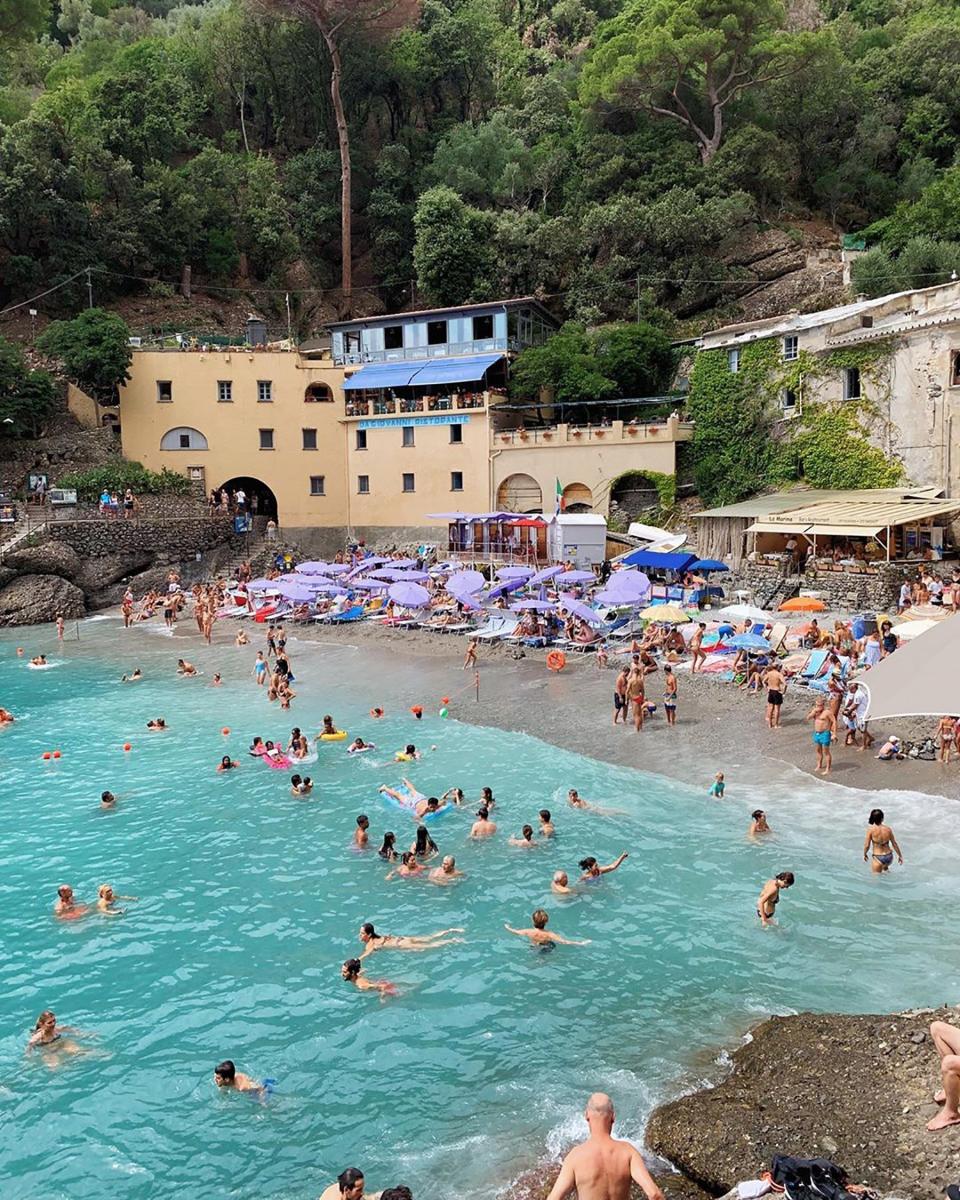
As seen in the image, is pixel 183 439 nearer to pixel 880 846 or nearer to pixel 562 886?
pixel 562 886

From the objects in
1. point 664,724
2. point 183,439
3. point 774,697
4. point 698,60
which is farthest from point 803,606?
point 698,60

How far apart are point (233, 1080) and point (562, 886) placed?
5.20 m

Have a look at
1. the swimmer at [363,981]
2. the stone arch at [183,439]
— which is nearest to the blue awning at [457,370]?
the stone arch at [183,439]

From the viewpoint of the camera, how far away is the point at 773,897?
37.6 ft

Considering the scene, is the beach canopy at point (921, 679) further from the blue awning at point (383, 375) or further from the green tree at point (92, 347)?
the green tree at point (92, 347)

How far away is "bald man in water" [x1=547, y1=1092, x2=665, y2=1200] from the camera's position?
241 inches

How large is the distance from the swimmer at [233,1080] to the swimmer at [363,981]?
184 cm

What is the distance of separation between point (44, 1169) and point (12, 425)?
38.1 meters

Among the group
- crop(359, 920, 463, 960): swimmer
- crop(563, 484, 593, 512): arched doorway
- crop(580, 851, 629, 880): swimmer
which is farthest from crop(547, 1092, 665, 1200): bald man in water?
crop(563, 484, 593, 512): arched doorway

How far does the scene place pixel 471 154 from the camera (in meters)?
51.7

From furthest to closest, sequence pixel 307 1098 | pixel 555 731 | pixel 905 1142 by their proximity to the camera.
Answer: pixel 555 731, pixel 307 1098, pixel 905 1142

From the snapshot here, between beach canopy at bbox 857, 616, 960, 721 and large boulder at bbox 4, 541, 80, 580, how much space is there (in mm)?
35057

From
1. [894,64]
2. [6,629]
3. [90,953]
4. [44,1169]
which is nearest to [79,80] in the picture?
[6,629]

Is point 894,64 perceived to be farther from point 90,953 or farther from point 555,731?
point 90,953
